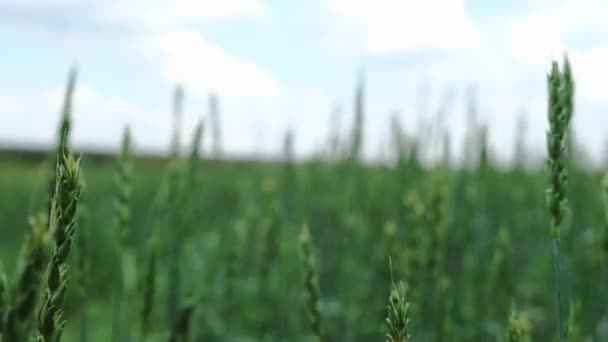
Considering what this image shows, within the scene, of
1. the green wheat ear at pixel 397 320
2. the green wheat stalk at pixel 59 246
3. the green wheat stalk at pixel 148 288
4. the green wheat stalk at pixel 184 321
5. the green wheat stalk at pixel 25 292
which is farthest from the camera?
the green wheat stalk at pixel 148 288

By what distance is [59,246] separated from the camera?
2.69 ft

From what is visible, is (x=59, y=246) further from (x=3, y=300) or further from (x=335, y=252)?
(x=335, y=252)

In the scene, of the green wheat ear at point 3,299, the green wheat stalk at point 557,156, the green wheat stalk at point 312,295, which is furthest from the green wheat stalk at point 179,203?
the green wheat ear at point 3,299

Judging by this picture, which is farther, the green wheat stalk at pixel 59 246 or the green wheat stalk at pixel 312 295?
the green wheat stalk at pixel 312 295

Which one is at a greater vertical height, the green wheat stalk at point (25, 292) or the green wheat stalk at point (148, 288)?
the green wheat stalk at point (25, 292)

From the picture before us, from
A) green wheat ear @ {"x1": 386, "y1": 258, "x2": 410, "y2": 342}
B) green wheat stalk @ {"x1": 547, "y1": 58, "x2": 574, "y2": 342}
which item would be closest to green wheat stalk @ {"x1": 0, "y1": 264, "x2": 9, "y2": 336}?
green wheat ear @ {"x1": 386, "y1": 258, "x2": 410, "y2": 342}

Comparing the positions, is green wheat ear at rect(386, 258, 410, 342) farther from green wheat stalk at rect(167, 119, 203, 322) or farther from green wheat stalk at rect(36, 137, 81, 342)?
green wheat stalk at rect(167, 119, 203, 322)

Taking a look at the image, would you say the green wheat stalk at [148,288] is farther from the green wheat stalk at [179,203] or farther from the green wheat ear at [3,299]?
the green wheat ear at [3,299]

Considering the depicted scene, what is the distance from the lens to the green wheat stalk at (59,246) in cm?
81

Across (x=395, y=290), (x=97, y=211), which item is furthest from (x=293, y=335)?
(x=97, y=211)

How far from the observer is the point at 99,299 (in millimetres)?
7082

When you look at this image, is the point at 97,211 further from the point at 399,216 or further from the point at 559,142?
the point at 559,142

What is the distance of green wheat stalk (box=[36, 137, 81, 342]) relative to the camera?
81cm

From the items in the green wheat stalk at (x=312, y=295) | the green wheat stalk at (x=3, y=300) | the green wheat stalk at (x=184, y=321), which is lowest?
the green wheat stalk at (x=184, y=321)
